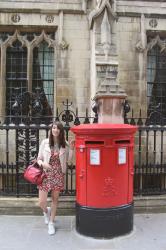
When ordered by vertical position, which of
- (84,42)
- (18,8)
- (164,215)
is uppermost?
(18,8)

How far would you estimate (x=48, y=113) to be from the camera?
12.6 metres

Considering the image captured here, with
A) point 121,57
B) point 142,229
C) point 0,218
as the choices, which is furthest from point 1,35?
point 142,229

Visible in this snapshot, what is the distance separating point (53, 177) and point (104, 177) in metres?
0.78

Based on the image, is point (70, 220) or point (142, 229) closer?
point (142, 229)

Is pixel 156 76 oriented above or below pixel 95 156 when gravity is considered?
above

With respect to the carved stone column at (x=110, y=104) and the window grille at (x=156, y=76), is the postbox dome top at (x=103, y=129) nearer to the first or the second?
the carved stone column at (x=110, y=104)

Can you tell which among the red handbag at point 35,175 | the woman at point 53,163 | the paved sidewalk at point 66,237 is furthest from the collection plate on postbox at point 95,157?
the paved sidewalk at point 66,237

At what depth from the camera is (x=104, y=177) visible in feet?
18.3

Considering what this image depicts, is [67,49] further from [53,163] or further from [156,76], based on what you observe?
[53,163]

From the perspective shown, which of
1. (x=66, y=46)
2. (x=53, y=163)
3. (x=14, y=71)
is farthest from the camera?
(x=14, y=71)

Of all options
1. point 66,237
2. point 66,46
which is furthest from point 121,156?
point 66,46

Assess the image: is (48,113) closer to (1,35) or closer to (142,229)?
(1,35)

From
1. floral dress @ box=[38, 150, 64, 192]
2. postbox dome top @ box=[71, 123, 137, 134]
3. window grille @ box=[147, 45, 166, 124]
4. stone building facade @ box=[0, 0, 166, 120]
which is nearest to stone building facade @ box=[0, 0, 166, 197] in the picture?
stone building facade @ box=[0, 0, 166, 120]

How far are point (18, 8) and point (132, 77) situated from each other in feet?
13.3
